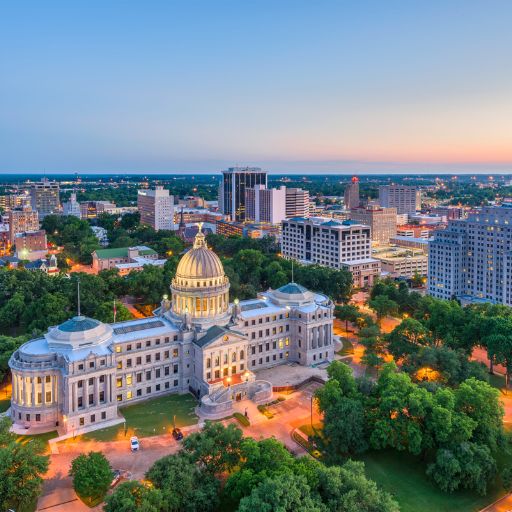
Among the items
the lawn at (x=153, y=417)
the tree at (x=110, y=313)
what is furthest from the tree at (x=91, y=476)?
the tree at (x=110, y=313)

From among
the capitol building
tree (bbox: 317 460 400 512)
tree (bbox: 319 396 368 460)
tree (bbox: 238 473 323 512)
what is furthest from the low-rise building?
tree (bbox: 238 473 323 512)

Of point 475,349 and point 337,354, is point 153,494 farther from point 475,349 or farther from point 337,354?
point 475,349

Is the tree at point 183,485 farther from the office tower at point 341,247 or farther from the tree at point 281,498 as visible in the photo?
the office tower at point 341,247

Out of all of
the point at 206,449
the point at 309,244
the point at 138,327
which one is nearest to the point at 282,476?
the point at 206,449

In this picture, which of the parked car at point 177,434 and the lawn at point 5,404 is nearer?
the parked car at point 177,434

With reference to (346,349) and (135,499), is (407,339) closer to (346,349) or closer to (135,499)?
(346,349)

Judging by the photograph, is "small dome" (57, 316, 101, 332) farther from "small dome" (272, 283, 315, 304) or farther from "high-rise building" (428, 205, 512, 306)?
"high-rise building" (428, 205, 512, 306)
